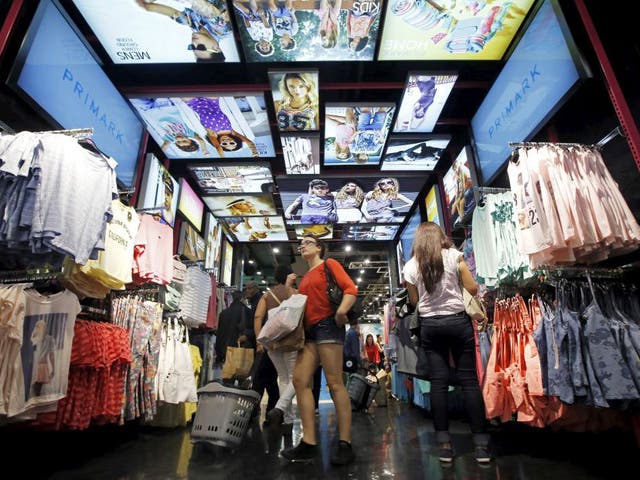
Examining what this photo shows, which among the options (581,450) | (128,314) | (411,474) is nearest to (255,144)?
(128,314)

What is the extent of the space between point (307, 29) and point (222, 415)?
12.5 feet

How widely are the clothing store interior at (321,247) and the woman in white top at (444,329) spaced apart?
1 cm

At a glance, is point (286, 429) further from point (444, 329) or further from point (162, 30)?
point (162, 30)

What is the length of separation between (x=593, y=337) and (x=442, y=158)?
431 centimetres

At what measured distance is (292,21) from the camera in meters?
3.51

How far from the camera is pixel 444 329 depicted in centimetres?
222

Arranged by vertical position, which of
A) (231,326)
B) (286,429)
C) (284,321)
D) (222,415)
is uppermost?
(231,326)

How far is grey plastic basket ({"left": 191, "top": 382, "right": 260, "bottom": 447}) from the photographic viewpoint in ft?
8.14

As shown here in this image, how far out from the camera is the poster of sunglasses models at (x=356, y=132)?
4.57m

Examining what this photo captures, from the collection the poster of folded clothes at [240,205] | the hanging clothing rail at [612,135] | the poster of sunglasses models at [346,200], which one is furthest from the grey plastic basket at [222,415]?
the poster of folded clothes at [240,205]

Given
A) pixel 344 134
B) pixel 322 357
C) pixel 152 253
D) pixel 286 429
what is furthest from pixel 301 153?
pixel 286 429

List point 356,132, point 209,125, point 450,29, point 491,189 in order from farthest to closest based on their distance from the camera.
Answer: point 356,132 < point 209,125 < point 450,29 < point 491,189

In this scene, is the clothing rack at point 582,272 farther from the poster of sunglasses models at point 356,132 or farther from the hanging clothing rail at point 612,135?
the poster of sunglasses models at point 356,132

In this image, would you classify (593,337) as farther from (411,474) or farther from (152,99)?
(152,99)
